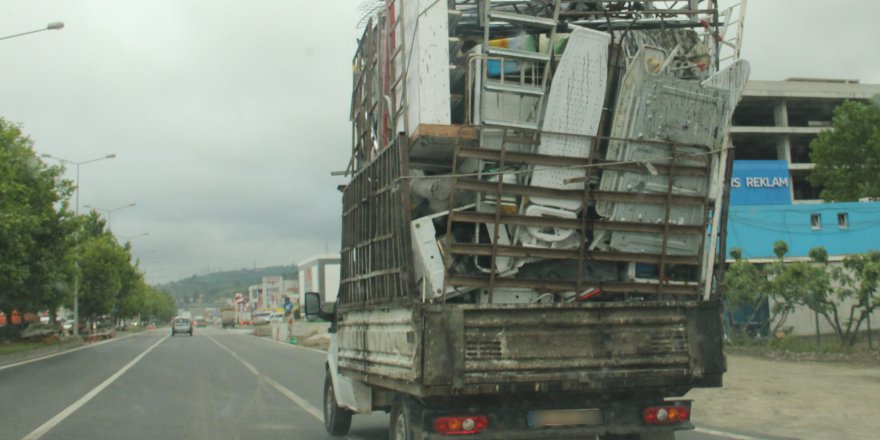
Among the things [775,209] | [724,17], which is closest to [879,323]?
[775,209]

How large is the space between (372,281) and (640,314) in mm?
2309

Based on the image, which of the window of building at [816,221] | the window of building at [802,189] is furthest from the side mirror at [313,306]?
the window of building at [802,189]

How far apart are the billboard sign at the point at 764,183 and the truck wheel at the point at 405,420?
47.3 metres

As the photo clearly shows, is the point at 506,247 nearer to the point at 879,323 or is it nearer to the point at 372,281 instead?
the point at 372,281

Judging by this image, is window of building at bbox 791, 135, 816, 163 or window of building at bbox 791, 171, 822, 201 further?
window of building at bbox 791, 171, 822, 201

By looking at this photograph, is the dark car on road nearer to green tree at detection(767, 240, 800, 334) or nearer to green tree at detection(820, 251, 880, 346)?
green tree at detection(767, 240, 800, 334)

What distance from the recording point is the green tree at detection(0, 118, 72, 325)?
96.4 ft

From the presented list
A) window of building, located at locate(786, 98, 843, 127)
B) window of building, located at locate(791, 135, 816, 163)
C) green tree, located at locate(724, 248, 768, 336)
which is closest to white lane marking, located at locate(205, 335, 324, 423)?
green tree, located at locate(724, 248, 768, 336)

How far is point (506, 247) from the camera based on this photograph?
233 inches

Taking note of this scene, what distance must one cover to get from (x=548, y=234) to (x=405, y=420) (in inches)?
67.3

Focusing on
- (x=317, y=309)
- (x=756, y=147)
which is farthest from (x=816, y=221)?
(x=756, y=147)

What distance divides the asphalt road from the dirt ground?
Answer: 3.66 ft

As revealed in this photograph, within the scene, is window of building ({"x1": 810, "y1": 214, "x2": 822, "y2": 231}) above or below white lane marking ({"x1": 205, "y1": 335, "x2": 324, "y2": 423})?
above

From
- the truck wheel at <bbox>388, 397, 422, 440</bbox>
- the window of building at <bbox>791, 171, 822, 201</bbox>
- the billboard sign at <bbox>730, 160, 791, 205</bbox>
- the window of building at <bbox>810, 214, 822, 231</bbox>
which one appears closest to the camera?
the truck wheel at <bbox>388, 397, 422, 440</bbox>
